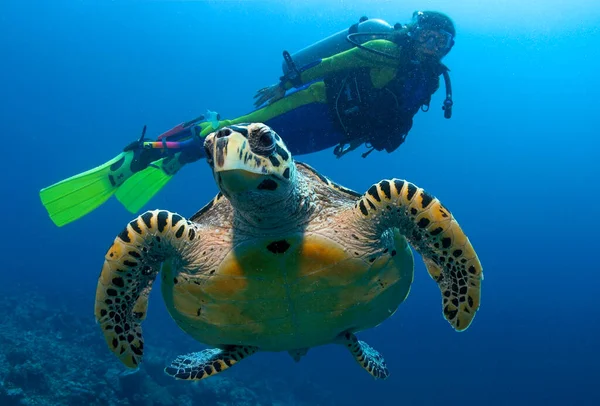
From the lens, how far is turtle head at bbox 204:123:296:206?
2166mm

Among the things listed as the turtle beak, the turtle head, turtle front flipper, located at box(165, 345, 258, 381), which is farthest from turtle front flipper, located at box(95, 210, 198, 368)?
the turtle beak

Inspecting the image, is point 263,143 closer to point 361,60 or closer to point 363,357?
point 363,357

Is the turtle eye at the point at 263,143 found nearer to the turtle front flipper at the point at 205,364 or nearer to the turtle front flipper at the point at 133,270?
the turtle front flipper at the point at 133,270

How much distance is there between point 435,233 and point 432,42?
550 centimetres

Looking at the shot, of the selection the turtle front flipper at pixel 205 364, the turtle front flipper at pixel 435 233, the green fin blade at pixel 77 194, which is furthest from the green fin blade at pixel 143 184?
the turtle front flipper at pixel 435 233

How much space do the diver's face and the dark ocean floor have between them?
34.7ft

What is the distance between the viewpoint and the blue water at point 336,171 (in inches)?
926

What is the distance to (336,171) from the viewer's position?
8662cm

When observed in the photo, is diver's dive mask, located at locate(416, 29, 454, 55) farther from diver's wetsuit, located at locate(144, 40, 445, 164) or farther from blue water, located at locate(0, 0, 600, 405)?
blue water, located at locate(0, 0, 600, 405)

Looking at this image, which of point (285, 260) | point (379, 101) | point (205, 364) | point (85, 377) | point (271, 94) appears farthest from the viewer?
point (85, 377)

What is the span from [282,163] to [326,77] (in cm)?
536

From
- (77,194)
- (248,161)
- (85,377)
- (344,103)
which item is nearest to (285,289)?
(248,161)

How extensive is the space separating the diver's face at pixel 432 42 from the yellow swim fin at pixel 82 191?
610 centimetres

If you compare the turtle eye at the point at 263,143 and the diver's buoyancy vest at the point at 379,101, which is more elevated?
the diver's buoyancy vest at the point at 379,101
